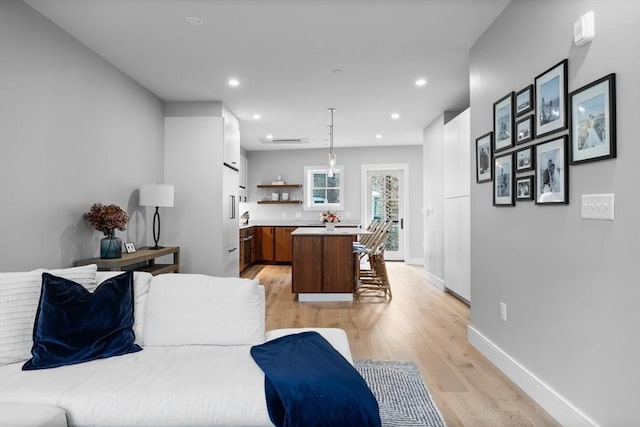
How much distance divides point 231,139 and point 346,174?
11.4 feet

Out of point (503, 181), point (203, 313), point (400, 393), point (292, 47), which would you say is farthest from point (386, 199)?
point (203, 313)

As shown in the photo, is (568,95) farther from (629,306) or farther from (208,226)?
(208,226)

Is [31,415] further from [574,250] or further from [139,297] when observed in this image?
[574,250]

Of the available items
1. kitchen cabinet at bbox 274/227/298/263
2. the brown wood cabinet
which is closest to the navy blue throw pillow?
the brown wood cabinet

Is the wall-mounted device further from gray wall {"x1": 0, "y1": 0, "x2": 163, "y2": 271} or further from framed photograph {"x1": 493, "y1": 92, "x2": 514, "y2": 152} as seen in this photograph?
gray wall {"x1": 0, "y1": 0, "x2": 163, "y2": 271}

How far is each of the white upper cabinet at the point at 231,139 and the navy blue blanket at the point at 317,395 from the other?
12.6 feet

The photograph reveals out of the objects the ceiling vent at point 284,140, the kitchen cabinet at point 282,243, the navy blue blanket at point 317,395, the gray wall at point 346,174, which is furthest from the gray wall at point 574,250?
the kitchen cabinet at point 282,243

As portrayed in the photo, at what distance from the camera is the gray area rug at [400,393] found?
→ 201cm

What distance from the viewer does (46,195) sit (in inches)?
109

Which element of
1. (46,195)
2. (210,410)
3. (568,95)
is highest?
(568,95)

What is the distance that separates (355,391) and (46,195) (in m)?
2.71

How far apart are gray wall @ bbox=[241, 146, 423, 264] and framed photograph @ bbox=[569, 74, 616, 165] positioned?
6.19m

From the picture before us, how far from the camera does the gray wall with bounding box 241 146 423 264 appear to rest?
802 cm

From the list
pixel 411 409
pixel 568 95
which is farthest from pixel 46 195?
pixel 568 95
